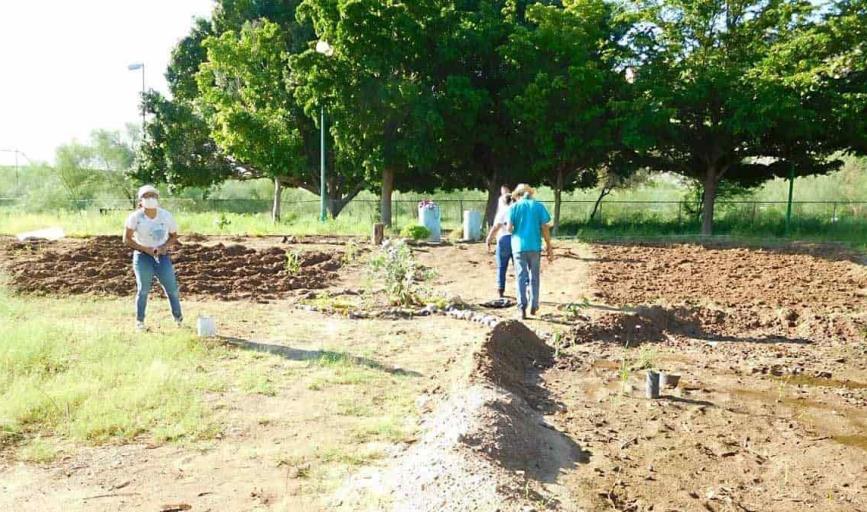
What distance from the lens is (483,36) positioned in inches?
863

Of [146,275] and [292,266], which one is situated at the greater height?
[146,275]

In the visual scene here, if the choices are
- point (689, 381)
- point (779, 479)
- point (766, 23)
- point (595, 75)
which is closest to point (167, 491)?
point (779, 479)

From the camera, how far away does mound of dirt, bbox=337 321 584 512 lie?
11.4 feet

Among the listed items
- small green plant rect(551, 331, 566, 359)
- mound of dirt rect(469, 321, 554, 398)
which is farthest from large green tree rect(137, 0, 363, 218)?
mound of dirt rect(469, 321, 554, 398)

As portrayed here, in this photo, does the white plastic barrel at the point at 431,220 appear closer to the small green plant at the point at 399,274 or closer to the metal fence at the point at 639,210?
the metal fence at the point at 639,210

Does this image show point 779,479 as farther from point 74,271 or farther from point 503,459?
point 74,271

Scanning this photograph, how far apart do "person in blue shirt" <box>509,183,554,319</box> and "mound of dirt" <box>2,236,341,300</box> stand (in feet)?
12.5

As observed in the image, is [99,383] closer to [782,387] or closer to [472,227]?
[782,387]

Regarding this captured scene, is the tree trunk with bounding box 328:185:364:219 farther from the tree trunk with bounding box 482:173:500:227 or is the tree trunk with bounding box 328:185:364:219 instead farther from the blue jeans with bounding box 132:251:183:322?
the blue jeans with bounding box 132:251:183:322

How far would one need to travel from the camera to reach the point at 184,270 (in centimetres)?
1219

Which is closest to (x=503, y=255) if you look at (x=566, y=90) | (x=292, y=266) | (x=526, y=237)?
(x=526, y=237)

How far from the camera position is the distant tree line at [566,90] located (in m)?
19.8

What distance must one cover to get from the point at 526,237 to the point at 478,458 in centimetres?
463

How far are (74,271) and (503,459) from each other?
996 centimetres
